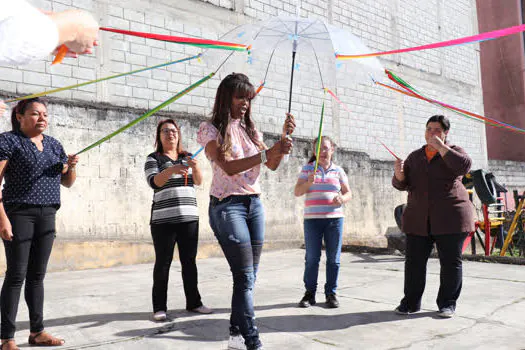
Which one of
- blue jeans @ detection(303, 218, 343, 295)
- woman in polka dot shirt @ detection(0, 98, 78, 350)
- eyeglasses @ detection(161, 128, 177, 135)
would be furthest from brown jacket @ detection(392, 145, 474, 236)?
woman in polka dot shirt @ detection(0, 98, 78, 350)

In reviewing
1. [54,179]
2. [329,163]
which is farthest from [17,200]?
[329,163]

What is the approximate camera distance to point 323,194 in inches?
172

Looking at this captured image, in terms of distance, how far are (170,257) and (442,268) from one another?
2.31 metres

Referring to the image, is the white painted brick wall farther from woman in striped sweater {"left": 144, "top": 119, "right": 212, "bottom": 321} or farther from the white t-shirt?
the white t-shirt

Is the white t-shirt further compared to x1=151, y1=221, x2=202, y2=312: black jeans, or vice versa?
x1=151, y1=221, x2=202, y2=312: black jeans

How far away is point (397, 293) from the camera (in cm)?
483

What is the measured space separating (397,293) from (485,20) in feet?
58.7

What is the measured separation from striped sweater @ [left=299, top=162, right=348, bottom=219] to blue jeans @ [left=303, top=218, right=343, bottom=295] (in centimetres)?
6

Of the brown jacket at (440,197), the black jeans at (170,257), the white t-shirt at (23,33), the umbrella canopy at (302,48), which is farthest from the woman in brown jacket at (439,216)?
the white t-shirt at (23,33)

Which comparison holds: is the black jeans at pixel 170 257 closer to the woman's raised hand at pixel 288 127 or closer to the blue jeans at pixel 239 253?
the blue jeans at pixel 239 253

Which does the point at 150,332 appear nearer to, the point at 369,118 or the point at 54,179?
the point at 54,179

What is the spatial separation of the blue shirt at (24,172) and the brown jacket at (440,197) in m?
2.88

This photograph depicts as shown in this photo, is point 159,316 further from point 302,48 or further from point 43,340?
point 302,48

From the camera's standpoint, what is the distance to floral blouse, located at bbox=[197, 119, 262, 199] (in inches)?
117
